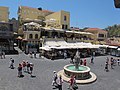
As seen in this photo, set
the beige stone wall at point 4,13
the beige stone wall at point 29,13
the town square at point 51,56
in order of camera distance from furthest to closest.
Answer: the beige stone wall at point 29,13, the beige stone wall at point 4,13, the town square at point 51,56

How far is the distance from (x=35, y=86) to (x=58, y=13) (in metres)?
34.8

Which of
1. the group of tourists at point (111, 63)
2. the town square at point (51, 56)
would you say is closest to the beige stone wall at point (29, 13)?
the town square at point (51, 56)

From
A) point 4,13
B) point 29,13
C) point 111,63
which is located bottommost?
point 111,63

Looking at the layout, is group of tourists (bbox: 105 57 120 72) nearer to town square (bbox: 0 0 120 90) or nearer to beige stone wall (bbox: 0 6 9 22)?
town square (bbox: 0 0 120 90)

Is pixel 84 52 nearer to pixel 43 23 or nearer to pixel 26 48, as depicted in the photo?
pixel 26 48

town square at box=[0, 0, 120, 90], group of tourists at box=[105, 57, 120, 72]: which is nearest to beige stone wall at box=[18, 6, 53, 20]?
town square at box=[0, 0, 120, 90]

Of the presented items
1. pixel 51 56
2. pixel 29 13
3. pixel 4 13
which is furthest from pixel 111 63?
pixel 29 13

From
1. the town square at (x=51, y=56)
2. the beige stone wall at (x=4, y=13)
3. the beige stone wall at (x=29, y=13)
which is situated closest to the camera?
the town square at (x=51, y=56)

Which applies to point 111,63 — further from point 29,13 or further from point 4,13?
point 29,13

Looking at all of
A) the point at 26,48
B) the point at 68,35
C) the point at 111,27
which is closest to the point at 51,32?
the point at 68,35

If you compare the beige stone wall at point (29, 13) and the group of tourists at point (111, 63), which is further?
the beige stone wall at point (29, 13)

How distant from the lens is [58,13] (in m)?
47.9

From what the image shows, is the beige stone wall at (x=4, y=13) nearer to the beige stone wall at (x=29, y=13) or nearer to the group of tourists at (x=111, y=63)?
the beige stone wall at (x=29, y=13)

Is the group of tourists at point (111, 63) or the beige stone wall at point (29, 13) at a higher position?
the beige stone wall at point (29, 13)
